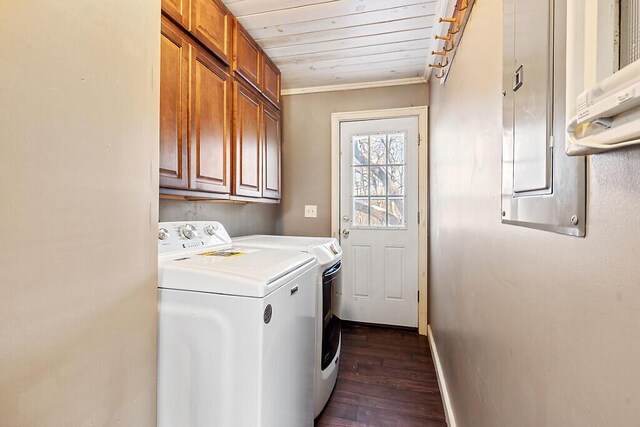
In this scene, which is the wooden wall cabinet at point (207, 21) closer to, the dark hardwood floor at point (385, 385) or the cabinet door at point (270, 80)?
the cabinet door at point (270, 80)

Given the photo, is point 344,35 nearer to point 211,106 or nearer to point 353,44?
point 353,44

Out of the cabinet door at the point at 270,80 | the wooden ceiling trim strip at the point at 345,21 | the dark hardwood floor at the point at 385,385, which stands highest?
the wooden ceiling trim strip at the point at 345,21

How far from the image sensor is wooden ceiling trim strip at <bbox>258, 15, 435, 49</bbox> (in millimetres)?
1902

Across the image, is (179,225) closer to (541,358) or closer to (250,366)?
(250,366)

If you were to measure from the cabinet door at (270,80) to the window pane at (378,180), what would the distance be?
1083 mm

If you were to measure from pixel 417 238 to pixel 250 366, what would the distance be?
7.24 feet

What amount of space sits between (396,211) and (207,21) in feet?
6.81

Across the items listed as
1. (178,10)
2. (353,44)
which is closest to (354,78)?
(353,44)

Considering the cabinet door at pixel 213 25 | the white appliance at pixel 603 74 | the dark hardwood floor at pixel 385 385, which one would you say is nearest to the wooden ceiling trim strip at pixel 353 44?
the cabinet door at pixel 213 25

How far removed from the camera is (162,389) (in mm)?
994

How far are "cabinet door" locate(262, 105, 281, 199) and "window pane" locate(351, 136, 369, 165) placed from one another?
766 millimetres

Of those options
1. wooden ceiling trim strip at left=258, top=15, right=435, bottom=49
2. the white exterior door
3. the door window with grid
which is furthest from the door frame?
wooden ceiling trim strip at left=258, top=15, right=435, bottom=49

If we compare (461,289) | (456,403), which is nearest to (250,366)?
(461,289)

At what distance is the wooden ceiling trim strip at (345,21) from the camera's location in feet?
5.87
